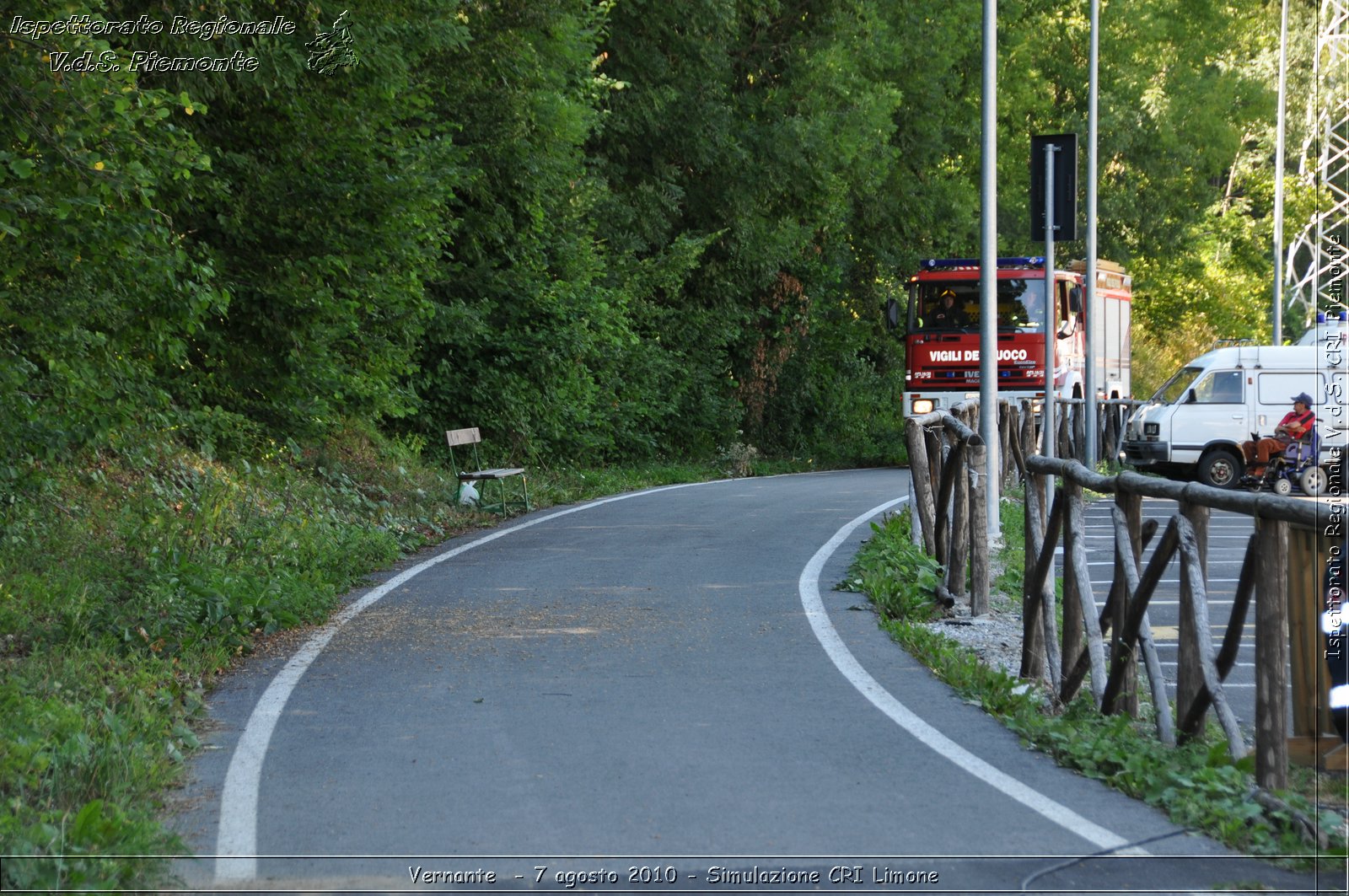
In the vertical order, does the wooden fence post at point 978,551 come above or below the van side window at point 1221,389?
below

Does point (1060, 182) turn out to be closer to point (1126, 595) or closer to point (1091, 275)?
point (1126, 595)

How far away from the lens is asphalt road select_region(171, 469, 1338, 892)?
4719 mm

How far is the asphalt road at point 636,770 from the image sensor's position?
4719 millimetres

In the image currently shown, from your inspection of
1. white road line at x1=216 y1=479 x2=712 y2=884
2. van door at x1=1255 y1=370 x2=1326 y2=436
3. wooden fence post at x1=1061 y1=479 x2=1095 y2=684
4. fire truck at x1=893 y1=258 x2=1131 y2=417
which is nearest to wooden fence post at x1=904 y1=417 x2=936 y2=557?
wooden fence post at x1=1061 y1=479 x2=1095 y2=684

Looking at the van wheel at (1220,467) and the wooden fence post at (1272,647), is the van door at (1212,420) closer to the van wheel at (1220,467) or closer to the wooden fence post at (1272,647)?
the van wheel at (1220,467)

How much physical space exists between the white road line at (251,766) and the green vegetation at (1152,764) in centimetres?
348

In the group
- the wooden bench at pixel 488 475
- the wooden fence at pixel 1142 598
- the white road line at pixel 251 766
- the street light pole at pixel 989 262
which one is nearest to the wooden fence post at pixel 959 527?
the wooden fence at pixel 1142 598

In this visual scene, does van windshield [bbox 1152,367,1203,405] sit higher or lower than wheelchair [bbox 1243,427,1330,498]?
higher

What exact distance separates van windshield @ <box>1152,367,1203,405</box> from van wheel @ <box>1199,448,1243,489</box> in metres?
1.25

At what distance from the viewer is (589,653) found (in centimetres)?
832

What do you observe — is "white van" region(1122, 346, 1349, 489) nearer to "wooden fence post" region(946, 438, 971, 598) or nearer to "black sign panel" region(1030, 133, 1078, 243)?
"black sign panel" region(1030, 133, 1078, 243)

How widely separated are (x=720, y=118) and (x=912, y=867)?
78.8 ft

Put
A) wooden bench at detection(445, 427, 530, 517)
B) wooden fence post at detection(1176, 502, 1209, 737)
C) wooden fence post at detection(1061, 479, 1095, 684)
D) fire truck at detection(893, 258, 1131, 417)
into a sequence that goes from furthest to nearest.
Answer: fire truck at detection(893, 258, 1131, 417) → wooden bench at detection(445, 427, 530, 517) → wooden fence post at detection(1061, 479, 1095, 684) → wooden fence post at detection(1176, 502, 1209, 737)

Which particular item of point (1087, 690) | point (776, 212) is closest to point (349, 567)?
point (1087, 690)
